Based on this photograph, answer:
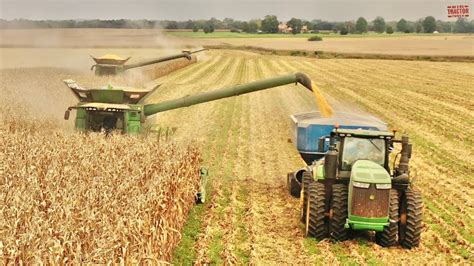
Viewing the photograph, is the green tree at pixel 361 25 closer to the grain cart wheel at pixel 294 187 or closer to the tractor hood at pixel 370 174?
the grain cart wheel at pixel 294 187

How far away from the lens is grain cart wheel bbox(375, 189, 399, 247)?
35.2 feet

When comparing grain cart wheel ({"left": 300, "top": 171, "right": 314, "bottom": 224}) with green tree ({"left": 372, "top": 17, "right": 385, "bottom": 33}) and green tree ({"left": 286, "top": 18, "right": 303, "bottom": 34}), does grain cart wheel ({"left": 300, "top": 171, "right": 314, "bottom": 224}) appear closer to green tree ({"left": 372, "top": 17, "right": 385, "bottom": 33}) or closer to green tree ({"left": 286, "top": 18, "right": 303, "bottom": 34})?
green tree ({"left": 286, "top": 18, "right": 303, "bottom": 34})

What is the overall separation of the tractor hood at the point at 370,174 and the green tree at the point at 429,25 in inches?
6616

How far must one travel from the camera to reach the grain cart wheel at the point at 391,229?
422 inches

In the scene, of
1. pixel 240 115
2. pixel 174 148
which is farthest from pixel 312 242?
pixel 240 115

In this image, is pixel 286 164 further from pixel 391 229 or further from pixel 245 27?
pixel 245 27

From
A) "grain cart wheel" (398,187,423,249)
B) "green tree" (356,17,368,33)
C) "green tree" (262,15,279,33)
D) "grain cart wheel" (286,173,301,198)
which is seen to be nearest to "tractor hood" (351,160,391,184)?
"grain cart wheel" (398,187,423,249)

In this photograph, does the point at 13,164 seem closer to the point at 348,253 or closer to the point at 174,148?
the point at 174,148

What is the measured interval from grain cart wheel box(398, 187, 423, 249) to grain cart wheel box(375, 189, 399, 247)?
0.15m

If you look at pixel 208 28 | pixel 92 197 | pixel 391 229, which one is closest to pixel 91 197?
pixel 92 197

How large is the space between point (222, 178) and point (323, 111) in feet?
10.7

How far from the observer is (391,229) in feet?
35.7

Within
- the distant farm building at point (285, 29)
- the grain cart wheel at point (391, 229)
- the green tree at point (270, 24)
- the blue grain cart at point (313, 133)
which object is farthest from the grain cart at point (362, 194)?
the distant farm building at point (285, 29)

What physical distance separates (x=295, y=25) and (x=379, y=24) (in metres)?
34.2
